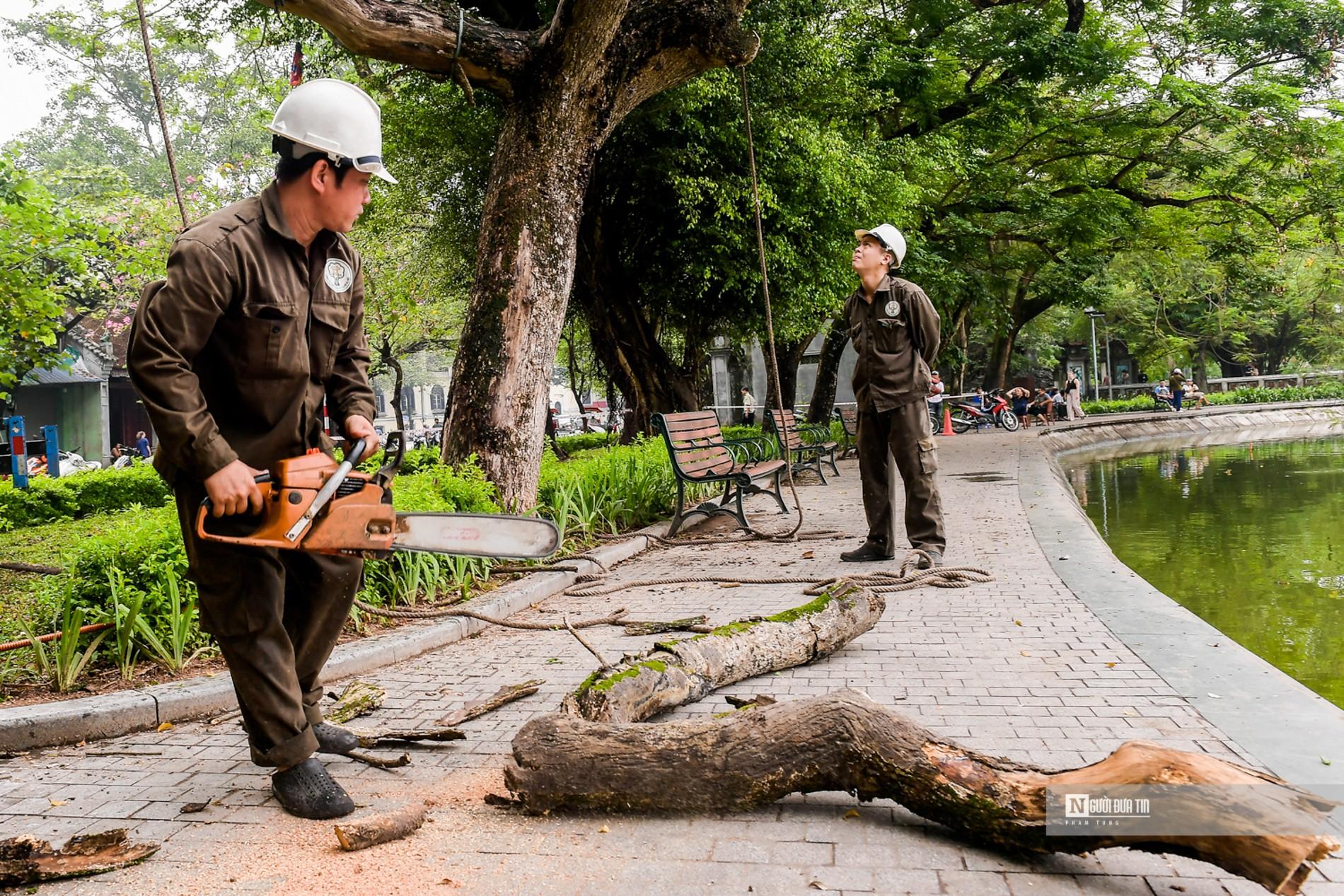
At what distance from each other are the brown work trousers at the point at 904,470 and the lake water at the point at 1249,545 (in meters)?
1.67

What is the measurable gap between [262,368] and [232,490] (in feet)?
1.40

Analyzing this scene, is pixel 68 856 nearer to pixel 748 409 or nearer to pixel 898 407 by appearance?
pixel 898 407

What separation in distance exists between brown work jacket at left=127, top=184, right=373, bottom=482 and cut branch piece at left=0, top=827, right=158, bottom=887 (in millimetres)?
1028

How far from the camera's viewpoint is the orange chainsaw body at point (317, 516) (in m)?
2.72

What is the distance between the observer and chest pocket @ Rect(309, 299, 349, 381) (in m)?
3.09

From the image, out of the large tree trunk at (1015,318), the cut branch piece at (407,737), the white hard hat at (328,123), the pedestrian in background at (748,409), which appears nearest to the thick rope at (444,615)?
the cut branch piece at (407,737)

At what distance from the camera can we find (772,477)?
33.8ft

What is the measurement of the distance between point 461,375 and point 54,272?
16.6 ft

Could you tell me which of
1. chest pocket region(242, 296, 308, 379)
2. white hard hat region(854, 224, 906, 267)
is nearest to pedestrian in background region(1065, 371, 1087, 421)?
white hard hat region(854, 224, 906, 267)

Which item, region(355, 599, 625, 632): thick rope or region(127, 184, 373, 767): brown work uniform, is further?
region(355, 599, 625, 632): thick rope

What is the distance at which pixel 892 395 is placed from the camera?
6945 mm

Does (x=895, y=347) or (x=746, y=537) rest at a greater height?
(x=895, y=347)

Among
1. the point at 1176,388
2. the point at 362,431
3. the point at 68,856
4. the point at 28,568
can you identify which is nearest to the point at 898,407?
the point at 362,431

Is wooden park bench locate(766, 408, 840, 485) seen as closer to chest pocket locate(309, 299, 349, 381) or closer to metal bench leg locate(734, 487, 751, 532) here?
metal bench leg locate(734, 487, 751, 532)
